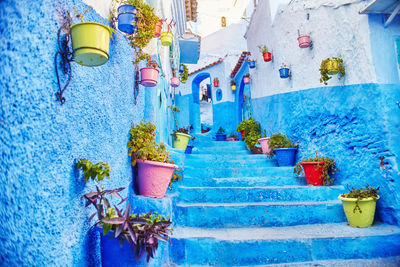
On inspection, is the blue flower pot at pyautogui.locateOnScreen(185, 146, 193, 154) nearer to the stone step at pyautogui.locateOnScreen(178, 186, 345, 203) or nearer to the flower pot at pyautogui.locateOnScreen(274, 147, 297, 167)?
the flower pot at pyautogui.locateOnScreen(274, 147, 297, 167)

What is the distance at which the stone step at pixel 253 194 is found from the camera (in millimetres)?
3998

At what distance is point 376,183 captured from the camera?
3814 millimetres

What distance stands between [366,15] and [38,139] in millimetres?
4530

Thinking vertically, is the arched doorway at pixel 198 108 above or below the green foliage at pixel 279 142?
above

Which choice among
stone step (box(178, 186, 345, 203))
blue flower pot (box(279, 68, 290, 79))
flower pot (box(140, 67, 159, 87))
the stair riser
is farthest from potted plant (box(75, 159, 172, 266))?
blue flower pot (box(279, 68, 290, 79))

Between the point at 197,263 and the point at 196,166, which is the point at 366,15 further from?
the point at 197,263

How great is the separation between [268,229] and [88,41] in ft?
9.09

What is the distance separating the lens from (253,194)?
4.05 meters

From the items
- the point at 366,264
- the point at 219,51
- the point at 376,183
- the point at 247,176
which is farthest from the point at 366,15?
the point at 219,51

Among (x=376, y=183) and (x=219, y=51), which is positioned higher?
(x=219, y=51)

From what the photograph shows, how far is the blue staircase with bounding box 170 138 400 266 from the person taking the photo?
294cm

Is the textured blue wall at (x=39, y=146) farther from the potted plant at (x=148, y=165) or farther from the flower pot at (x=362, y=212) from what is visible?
the flower pot at (x=362, y=212)

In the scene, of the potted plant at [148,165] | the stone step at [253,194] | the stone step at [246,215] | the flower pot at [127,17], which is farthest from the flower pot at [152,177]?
the flower pot at [127,17]

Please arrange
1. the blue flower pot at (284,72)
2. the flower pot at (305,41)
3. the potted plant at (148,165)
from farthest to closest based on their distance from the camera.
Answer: the blue flower pot at (284,72)
the flower pot at (305,41)
the potted plant at (148,165)
